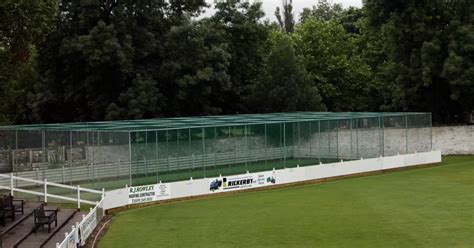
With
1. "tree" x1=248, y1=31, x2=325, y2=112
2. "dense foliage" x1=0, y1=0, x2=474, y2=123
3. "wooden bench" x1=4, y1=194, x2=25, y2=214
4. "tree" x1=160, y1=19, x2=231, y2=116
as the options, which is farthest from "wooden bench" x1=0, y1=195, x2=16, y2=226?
"tree" x1=248, y1=31, x2=325, y2=112

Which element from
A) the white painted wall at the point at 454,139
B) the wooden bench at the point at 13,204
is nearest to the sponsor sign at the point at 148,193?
the wooden bench at the point at 13,204

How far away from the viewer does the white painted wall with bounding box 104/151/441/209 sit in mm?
31259

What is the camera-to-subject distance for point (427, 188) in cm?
3628

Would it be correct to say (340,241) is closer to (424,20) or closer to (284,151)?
(284,151)

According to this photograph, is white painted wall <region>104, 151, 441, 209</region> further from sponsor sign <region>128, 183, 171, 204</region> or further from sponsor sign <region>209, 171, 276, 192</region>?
sponsor sign <region>209, 171, 276, 192</region>

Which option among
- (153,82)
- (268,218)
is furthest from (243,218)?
(153,82)

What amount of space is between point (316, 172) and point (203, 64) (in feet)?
57.3

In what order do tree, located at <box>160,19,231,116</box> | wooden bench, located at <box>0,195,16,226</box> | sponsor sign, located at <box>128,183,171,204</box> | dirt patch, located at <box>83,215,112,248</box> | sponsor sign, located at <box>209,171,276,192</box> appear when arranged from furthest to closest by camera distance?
tree, located at <box>160,19,231,116</box> → sponsor sign, located at <box>209,171,276,192</box> → sponsor sign, located at <box>128,183,171,204</box> → wooden bench, located at <box>0,195,16,226</box> → dirt patch, located at <box>83,215,112,248</box>

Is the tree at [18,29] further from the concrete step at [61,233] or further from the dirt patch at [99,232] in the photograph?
the concrete step at [61,233]

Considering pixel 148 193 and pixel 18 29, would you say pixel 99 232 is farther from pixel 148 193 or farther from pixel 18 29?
pixel 18 29

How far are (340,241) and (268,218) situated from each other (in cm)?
573

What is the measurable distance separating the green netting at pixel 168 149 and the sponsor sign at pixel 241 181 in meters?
0.45

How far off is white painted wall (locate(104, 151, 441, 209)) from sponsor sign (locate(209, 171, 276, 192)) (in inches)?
18.0

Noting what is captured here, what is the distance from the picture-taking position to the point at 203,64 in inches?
2188
